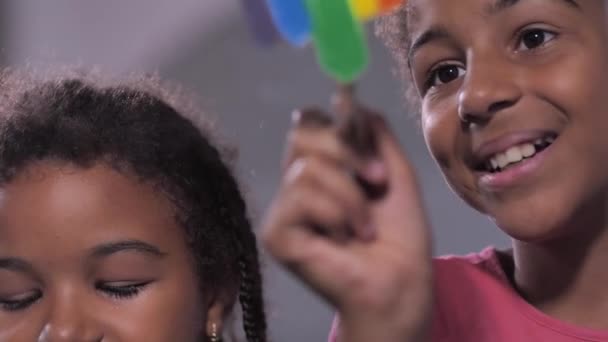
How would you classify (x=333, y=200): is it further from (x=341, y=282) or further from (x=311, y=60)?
(x=311, y=60)

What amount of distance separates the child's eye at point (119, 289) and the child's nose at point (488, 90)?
0.38 meters

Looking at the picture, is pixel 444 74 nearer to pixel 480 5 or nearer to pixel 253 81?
pixel 480 5

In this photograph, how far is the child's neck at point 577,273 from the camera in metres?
1.11

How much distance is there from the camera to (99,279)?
1.06 metres

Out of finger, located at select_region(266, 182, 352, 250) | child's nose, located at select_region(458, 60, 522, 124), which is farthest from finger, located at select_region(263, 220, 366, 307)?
child's nose, located at select_region(458, 60, 522, 124)

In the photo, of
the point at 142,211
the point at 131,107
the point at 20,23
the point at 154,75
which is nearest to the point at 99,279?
the point at 142,211

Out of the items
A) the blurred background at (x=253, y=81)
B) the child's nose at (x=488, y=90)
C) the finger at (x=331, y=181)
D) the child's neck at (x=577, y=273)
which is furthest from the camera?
the blurred background at (x=253, y=81)

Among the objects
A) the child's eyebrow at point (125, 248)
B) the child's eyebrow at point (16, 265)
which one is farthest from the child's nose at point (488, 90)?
the child's eyebrow at point (16, 265)

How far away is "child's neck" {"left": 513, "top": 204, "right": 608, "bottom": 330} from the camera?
1.11 m

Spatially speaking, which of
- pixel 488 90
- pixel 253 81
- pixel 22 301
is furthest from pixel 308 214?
pixel 253 81

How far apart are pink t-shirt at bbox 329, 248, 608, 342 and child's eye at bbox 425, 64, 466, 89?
23 cm

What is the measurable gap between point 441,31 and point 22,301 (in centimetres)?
50

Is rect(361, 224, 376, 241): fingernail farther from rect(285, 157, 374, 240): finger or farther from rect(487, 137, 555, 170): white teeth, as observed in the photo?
rect(487, 137, 555, 170): white teeth

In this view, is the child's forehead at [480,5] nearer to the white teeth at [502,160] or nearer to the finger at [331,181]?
the white teeth at [502,160]
